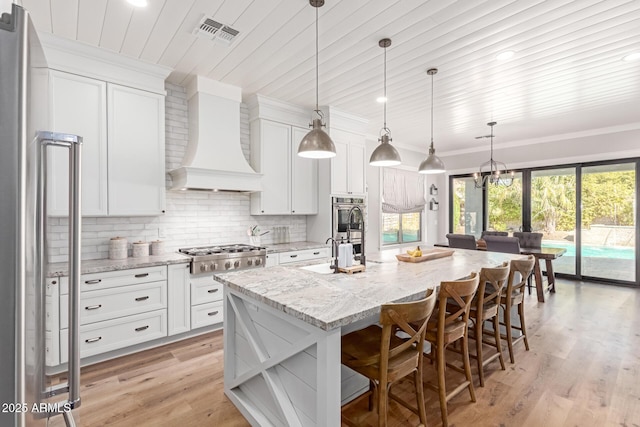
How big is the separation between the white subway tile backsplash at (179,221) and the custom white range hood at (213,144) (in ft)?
0.52

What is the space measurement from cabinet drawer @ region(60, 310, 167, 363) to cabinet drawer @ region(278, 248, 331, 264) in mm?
1485

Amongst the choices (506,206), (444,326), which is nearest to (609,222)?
(506,206)

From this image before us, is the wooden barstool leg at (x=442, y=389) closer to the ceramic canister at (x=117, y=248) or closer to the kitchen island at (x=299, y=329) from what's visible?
the kitchen island at (x=299, y=329)

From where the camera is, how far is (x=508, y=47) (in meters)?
2.84

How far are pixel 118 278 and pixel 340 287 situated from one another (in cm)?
219

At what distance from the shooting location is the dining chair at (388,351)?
63.2 inches

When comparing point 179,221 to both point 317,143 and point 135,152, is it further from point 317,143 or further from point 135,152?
point 317,143

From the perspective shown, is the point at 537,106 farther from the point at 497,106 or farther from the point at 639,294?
the point at 639,294

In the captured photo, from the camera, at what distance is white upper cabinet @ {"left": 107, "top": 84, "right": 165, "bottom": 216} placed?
315 cm

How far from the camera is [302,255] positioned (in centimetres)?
434

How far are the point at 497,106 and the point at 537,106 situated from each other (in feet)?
1.77

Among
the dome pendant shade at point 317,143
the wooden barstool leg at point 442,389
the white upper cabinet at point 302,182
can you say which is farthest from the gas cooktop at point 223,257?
the wooden barstool leg at point 442,389

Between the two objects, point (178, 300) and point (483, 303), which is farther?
point (178, 300)

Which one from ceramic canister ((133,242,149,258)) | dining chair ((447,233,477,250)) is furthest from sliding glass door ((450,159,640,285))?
ceramic canister ((133,242,149,258))
